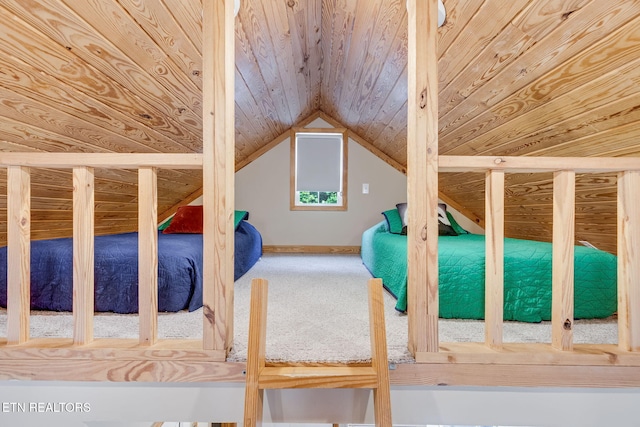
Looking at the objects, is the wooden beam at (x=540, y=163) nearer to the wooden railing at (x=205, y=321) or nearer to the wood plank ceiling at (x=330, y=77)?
the wooden railing at (x=205, y=321)

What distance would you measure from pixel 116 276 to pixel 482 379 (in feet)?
5.46

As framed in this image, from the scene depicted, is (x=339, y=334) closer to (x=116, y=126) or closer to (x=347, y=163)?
(x=116, y=126)

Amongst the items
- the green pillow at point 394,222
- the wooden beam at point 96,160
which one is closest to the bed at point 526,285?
the wooden beam at point 96,160

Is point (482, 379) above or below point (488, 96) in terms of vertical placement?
below

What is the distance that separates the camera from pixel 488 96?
5.60ft

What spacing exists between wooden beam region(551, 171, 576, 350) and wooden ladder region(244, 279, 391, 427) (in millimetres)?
628

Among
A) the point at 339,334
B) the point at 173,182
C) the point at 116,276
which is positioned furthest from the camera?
the point at 173,182

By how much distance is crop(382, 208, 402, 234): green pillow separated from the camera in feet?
9.74

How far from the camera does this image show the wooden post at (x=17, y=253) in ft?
3.32

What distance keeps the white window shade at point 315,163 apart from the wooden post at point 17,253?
280cm

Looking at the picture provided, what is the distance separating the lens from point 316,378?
0.91m

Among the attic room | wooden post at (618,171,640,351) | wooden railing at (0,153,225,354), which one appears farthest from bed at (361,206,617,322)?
wooden railing at (0,153,225,354)

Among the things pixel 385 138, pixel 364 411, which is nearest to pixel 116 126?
pixel 364 411

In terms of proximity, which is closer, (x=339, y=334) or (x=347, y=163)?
(x=339, y=334)
